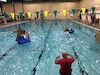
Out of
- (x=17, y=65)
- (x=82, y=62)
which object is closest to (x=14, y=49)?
(x=17, y=65)

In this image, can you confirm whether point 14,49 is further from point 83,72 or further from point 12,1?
point 12,1

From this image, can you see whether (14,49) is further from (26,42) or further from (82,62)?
(82,62)

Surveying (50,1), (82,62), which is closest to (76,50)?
(82,62)

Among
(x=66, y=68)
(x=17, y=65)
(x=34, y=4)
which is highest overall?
(x=34, y=4)

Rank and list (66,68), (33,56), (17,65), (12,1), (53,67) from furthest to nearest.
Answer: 1. (12,1)
2. (33,56)
3. (17,65)
4. (53,67)
5. (66,68)

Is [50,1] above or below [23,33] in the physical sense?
above

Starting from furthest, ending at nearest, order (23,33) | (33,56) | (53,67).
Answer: (23,33)
(33,56)
(53,67)

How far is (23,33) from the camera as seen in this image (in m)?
7.32

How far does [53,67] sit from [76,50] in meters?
2.02

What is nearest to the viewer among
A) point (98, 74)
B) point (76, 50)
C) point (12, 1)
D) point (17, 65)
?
point (98, 74)

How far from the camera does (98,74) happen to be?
374 cm

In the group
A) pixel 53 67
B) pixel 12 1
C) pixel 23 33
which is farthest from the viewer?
pixel 12 1

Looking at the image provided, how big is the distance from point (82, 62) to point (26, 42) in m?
3.61

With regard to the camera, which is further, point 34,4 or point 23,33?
point 34,4
